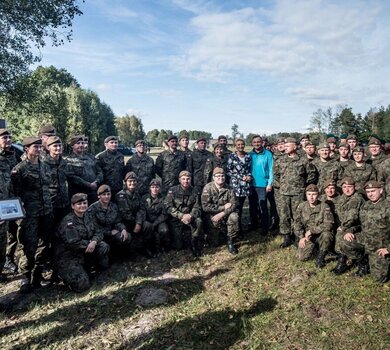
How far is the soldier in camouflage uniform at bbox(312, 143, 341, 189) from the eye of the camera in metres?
7.10

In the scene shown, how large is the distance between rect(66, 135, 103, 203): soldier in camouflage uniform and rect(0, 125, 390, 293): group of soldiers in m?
0.02

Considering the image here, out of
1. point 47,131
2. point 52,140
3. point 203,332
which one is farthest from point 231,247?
point 47,131

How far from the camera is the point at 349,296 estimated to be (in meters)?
5.03

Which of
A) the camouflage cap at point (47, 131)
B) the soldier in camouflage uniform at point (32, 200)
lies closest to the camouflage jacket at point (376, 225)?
the soldier in camouflage uniform at point (32, 200)

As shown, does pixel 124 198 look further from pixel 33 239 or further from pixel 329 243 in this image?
pixel 329 243

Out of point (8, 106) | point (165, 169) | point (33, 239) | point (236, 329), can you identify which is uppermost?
point (8, 106)

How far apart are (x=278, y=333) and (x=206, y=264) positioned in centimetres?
248

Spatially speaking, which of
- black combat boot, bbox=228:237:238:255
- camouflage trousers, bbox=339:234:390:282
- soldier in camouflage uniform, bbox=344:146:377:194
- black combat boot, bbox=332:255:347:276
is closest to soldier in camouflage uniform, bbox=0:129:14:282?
black combat boot, bbox=228:237:238:255

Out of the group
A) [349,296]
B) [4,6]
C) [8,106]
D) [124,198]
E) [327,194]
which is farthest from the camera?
[8,106]

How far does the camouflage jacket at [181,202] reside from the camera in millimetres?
7344

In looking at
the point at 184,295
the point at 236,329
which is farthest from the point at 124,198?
the point at 236,329

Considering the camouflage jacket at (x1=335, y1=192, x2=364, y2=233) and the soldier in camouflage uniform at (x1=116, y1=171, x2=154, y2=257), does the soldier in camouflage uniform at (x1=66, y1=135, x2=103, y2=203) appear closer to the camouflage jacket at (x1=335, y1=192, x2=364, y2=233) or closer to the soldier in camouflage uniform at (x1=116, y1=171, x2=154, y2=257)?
the soldier in camouflage uniform at (x1=116, y1=171, x2=154, y2=257)

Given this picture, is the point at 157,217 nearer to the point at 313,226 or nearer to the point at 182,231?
the point at 182,231

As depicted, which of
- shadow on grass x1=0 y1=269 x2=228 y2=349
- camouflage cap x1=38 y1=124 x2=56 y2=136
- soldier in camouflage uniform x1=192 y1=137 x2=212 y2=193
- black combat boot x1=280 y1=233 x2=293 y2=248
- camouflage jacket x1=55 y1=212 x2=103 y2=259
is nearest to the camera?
shadow on grass x1=0 y1=269 x2=228 y2=349
